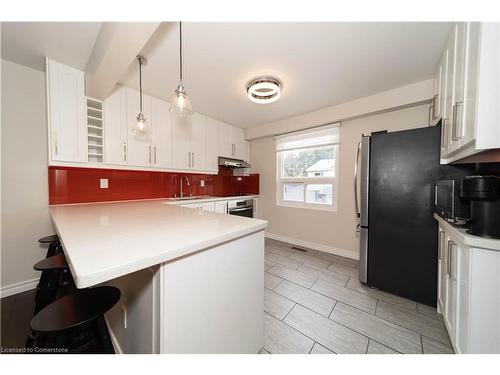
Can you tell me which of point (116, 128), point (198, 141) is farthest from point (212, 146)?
point (116, 128)

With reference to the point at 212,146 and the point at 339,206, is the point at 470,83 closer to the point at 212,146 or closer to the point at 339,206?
the point at 339,206

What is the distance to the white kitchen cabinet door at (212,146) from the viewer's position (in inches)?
129

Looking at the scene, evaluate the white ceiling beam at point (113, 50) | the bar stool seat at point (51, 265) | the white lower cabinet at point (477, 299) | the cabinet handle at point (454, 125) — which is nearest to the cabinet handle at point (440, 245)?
the white lower cabinet at point (477, 299)

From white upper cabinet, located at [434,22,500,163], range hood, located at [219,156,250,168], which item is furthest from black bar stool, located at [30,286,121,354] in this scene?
range hood, located at [219,156,250,168]

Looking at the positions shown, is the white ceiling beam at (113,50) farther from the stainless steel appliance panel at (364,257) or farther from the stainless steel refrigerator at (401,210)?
the stainless steel appliance panel at (364,257)

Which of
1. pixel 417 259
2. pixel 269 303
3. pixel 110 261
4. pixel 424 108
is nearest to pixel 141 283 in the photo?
pixel 110 261

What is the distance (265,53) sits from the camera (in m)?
1.65

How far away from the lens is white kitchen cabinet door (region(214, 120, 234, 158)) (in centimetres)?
350

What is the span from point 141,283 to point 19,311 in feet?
6.04

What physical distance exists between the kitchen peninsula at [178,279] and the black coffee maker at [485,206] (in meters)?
1.19

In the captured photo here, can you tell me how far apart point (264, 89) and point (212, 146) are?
5.17 ft

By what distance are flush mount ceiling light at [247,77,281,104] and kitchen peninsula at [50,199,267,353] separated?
5.20ft
